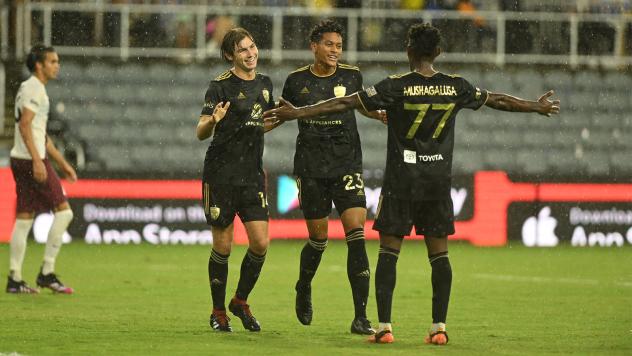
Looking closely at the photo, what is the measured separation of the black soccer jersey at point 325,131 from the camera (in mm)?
9719

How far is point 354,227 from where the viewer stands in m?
9.65

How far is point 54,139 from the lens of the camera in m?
22.1

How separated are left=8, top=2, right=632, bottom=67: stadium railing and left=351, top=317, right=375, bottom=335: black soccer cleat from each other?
46.6 feet

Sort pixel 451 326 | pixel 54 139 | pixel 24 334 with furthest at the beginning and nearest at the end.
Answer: pixel 54 139 < pixel 451 326 < pixel 24 334

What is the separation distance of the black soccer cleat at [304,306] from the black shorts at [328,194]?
0.54 metres

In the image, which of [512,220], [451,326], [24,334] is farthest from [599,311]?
[512,220]

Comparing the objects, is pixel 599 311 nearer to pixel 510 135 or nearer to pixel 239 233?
pixel 239 233

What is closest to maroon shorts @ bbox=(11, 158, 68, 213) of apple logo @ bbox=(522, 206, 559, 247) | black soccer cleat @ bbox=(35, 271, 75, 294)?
black soccer cleat @ bbox=(35, 271, 75, 294)

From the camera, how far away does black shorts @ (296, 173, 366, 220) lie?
970cm

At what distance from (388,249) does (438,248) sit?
13.1 inches

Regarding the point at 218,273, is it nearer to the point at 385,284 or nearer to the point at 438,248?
the point at 385,284

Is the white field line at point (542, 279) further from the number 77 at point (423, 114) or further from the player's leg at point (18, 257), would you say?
the number 77 at point (423, 114)

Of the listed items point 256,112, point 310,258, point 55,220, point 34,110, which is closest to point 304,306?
point 310,258

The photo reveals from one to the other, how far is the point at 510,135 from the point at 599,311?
1356cm
